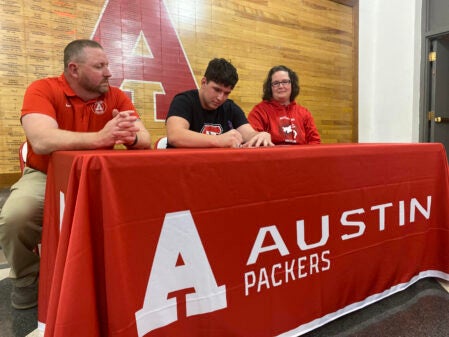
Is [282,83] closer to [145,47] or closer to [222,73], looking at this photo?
[222,73]

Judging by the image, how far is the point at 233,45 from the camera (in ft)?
10.7

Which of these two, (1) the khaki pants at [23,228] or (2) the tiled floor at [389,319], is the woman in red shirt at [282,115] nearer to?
(2) the tiled floor at [389,319]

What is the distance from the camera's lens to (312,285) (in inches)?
42.7

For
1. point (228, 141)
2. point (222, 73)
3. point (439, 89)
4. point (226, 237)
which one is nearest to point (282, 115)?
point (222, 73)

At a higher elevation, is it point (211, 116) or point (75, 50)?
point (75, 50)

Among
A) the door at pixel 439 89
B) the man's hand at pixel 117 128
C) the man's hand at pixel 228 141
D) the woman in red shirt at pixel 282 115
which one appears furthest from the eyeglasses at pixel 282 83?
the door at pixel 439 89

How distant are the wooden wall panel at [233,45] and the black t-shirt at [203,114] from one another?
124 centimetres

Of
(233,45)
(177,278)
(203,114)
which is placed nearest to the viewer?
(177,278)

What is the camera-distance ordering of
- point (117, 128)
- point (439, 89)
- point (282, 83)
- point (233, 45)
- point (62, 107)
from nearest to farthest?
point (117, 128) → point (62, 107) → point (282, 83) → point (233, 45) → point (439, 89)

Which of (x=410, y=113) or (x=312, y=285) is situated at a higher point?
(x=410, y=113)

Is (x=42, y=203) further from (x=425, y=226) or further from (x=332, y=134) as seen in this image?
(x=332, y=134)

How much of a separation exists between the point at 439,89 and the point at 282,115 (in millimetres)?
2716

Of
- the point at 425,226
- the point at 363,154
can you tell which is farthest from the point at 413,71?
the point at 363,154

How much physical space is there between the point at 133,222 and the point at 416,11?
4.43 meters
